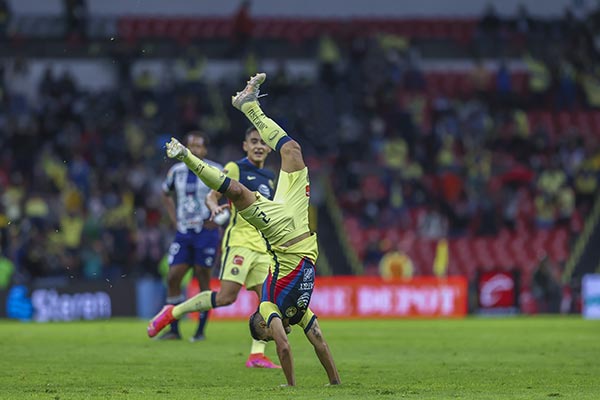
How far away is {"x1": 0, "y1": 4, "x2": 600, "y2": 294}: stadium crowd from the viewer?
29.7 meters

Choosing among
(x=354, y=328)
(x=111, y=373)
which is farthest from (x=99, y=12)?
(x=111, y=373)

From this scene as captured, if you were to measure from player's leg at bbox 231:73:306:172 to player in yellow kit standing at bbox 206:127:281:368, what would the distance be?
275 centimetres

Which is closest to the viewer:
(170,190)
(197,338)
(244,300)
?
(170,190)

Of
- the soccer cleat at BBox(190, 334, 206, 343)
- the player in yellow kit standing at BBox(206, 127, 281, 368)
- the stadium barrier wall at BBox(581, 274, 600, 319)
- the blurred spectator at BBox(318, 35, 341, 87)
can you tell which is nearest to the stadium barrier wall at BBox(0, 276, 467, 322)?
the stadium barrier wall at BBox(581, 274, 600, 319)

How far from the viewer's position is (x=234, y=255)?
563 inches

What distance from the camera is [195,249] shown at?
16281mm

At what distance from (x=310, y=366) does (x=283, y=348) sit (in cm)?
287

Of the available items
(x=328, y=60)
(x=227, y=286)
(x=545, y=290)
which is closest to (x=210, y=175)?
(x=227, y=286)

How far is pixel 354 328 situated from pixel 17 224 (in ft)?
34.8

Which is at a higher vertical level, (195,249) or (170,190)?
(170,190)

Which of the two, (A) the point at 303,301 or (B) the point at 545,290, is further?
(B) the point at 545,290

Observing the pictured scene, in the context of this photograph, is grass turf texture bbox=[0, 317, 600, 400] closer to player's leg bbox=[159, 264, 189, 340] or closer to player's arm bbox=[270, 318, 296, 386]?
player's arm bbox=[270, 318, 296, 386]

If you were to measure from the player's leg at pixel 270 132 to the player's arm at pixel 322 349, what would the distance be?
1.41m

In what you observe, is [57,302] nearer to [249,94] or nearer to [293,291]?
[249,94]
